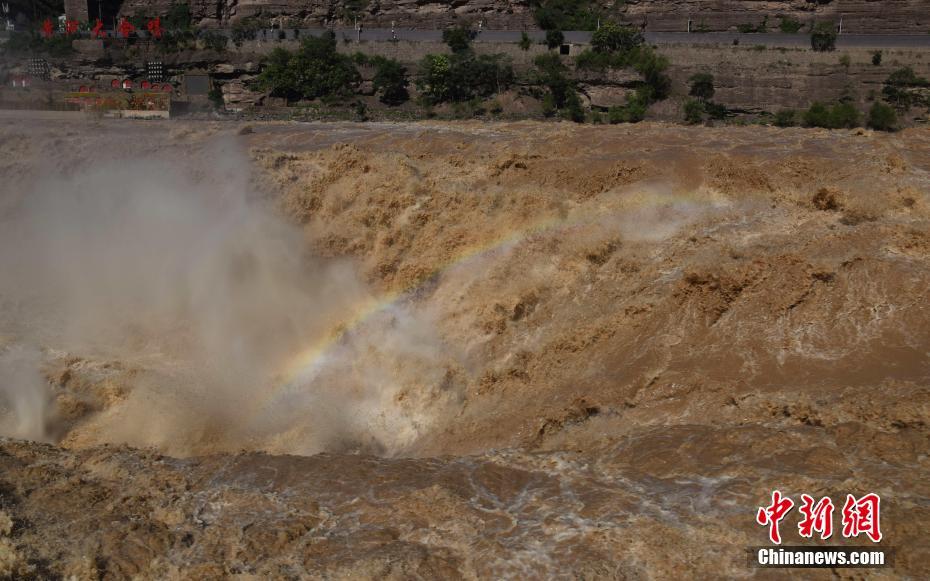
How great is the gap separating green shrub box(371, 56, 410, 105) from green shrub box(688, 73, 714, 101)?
11.1 meters

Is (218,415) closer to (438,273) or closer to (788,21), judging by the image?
(438,273)

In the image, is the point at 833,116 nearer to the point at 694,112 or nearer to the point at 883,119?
the point at 883,119

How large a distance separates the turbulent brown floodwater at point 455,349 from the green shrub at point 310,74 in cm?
1538

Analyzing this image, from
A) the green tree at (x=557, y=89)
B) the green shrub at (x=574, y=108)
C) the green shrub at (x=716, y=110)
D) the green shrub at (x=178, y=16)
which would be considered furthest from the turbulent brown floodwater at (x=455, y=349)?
the green shrub at (x=178, y=16)

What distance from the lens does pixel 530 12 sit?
4097 cm

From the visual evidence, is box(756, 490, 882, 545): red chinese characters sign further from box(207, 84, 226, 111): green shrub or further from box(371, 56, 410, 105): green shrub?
box(207, 84, 226, 111): green shrub

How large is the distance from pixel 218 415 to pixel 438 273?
3.89 m

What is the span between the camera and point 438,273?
13367 millimetres

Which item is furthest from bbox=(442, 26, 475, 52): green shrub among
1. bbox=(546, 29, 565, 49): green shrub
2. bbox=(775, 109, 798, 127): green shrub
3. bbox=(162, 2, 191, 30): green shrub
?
bbox=(162, 2, 191, 30): green shrub

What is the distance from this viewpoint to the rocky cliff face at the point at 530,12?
115 ft

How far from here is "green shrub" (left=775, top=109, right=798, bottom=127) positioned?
27.8 metres

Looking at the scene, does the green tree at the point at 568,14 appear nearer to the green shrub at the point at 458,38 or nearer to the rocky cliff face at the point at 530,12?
the rocky cliff face at the point at 530,12

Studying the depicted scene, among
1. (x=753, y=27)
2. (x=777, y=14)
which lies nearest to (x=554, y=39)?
(x=753, y=27)

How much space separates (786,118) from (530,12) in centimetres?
1675
